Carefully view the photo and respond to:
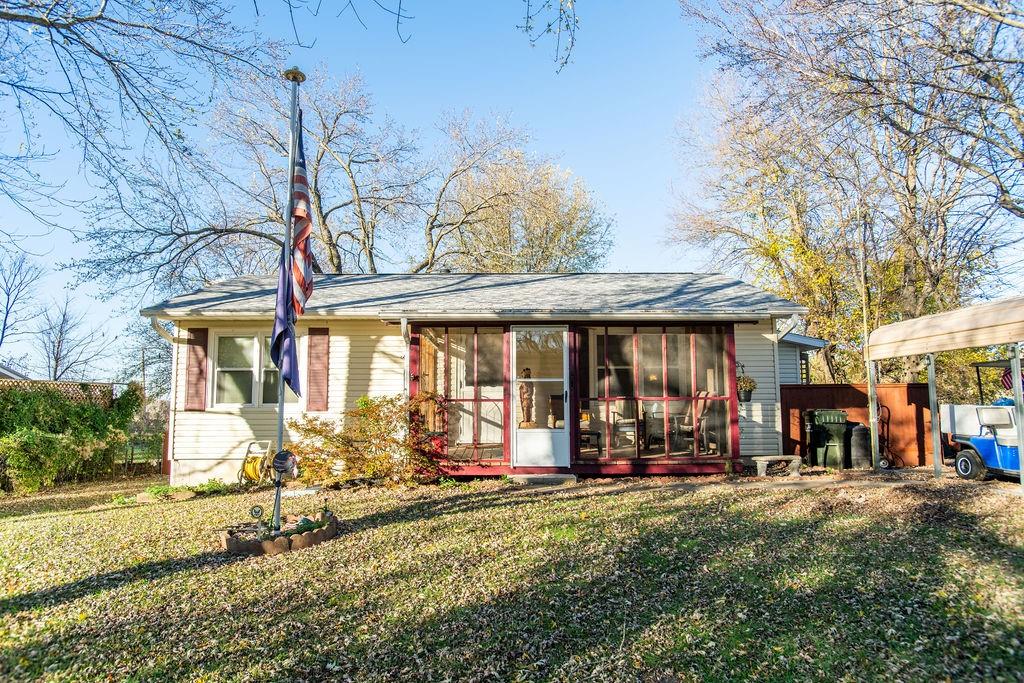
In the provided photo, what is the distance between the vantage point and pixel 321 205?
22672 mm

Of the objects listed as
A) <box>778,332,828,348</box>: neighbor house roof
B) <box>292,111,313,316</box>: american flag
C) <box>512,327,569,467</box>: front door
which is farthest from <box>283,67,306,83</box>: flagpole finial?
<box>778,332,828,348</box>: neighbor house roof

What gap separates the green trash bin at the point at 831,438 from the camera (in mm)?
10398

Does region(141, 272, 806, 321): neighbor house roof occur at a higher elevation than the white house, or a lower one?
higher

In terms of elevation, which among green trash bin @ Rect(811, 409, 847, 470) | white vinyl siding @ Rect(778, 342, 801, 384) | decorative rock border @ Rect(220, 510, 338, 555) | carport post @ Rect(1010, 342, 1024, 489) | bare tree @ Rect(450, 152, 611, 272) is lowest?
decorative rock border @ Rect(220, 510, 338, 555)

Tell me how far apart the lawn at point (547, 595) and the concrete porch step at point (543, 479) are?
1.78 m

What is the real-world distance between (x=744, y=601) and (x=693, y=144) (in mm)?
19467

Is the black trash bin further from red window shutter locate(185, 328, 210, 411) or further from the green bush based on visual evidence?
the green bush

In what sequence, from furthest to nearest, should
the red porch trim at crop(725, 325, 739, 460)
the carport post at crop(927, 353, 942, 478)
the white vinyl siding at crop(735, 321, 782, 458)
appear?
the white vinyl siding at crop(735, 321, 782, 458), the red porch trim at crop(725, 325, 739, 460), the carport post at crop(927, 353, 942, 478)

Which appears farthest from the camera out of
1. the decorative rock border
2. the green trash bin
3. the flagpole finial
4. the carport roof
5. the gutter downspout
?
the green trash bin

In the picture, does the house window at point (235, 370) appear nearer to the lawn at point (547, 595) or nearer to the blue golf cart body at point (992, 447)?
the lawn at point (547, 595)

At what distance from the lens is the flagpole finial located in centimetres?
600

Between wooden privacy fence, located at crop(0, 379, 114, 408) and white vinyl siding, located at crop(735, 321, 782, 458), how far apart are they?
39.7 ft

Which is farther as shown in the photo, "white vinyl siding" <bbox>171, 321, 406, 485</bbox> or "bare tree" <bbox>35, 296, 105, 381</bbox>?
"bare tree" <bbox>35, 296, 105, 381</bbox>

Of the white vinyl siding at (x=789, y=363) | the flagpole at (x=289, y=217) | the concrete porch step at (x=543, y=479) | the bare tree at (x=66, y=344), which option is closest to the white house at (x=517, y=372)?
the concrete porch step at (x=543, y=479)
